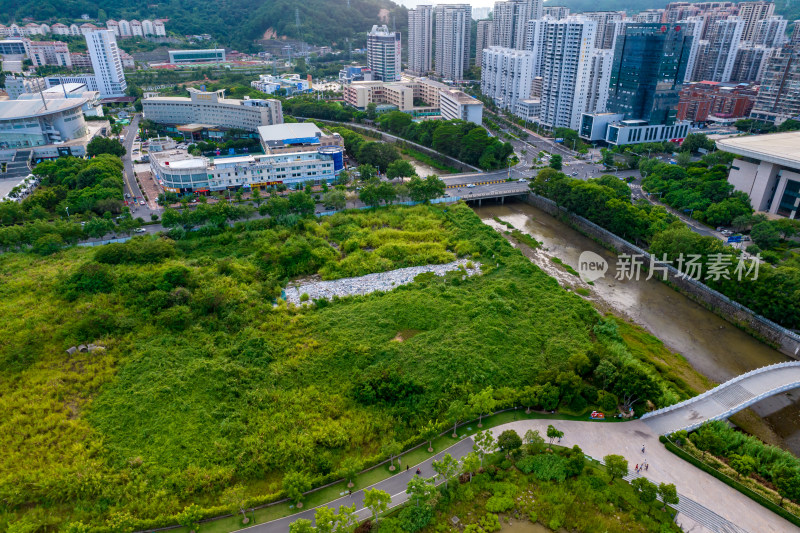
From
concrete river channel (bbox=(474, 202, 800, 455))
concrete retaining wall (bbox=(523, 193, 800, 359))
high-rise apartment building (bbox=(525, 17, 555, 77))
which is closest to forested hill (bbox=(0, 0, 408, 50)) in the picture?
high-rise apartment building (bbox=(525, 17, 555, 77))

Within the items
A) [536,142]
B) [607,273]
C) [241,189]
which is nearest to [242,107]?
[241,189]

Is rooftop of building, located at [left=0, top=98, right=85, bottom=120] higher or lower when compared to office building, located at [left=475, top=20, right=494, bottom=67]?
lower

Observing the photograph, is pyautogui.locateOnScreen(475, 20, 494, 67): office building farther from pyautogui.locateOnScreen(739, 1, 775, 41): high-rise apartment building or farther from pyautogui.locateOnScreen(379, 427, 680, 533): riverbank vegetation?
pyautogui.locateOnScreen(379, 427, 680, 533): riverbank vegetation

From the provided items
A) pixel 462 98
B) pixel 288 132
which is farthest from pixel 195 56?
pixel 462 98

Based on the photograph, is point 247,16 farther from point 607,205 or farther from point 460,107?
point 607,205

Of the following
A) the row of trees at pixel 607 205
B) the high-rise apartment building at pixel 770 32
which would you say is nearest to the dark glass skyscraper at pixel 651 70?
the row of trees at pixel 607 205

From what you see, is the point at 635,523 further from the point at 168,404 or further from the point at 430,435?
the point at 168,404
